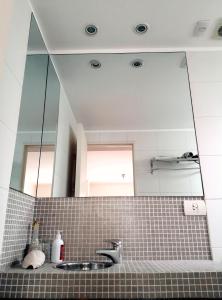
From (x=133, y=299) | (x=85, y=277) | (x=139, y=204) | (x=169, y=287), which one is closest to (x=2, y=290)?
(x=85, y=277)

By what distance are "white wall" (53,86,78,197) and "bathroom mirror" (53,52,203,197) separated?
49mm

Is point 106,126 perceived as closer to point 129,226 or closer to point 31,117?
point 31,117

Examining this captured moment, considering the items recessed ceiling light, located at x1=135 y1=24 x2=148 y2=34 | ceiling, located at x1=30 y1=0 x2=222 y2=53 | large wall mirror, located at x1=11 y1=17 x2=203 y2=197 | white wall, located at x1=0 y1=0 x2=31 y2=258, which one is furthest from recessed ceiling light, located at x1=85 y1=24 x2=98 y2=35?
white wall, located at x1=0 y1=0 x2=31 y2=258

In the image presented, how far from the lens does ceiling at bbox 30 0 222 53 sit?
4.73ft

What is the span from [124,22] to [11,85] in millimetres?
908

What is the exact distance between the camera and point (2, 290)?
0.94 meters

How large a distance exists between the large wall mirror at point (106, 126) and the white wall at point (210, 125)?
0.06m

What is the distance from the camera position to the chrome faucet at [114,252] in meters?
1.26

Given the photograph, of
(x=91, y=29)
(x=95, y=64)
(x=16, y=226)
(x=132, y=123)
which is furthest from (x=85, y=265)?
(x=91, y=29)

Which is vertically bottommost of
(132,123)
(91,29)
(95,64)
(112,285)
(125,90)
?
(112,285)

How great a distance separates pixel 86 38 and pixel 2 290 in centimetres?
161

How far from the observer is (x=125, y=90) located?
184cm

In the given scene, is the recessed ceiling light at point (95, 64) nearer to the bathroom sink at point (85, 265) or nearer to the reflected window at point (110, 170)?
the reflected window at point (110, 170)

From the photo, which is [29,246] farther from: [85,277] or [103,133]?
[103,133]
